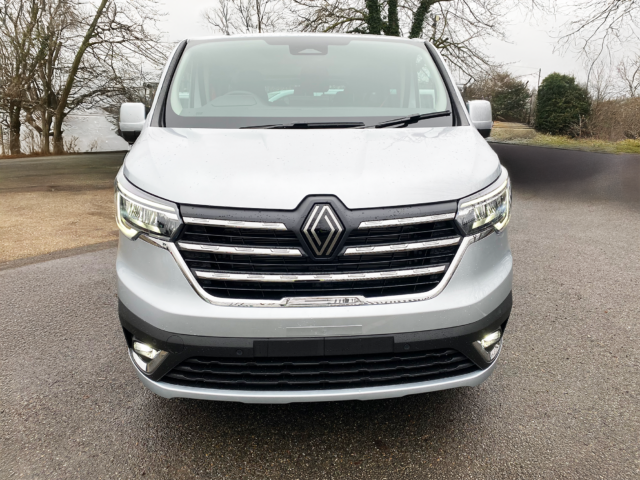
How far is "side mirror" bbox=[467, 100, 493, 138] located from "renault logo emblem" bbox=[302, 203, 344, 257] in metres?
1.58

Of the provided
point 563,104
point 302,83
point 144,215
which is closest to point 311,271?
point 144,215

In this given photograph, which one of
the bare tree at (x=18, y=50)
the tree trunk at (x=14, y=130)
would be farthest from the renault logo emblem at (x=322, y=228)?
the tree trunk at (x=14, y=130)

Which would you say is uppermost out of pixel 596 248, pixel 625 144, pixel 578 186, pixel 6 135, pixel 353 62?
pixel 353 62

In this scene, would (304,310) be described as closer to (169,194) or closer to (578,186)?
(169,194)

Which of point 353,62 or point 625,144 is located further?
point 625,144

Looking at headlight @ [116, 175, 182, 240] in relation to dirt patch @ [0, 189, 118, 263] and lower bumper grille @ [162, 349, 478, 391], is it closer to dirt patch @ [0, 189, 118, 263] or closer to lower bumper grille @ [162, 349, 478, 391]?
lower bumper grille @ [162, 349, 478, 391]

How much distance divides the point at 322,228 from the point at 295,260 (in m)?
0.17

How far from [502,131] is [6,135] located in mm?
23664

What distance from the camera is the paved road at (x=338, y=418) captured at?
234cm

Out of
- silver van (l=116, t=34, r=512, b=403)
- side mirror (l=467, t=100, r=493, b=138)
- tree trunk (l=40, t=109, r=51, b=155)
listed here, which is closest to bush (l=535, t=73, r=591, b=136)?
side mirror (l=467, t=100, r=493, b=138)

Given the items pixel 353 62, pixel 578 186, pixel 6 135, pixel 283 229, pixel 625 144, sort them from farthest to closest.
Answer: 1. pixel 6 135
2. pixel 625 144
3. pixel 578 186
4. pixel 353 62
5. pixel 283 229

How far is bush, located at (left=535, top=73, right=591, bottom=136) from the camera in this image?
915 inches

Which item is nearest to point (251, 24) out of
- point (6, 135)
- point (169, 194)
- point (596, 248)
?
point (6, 135)

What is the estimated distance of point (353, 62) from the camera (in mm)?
3518
